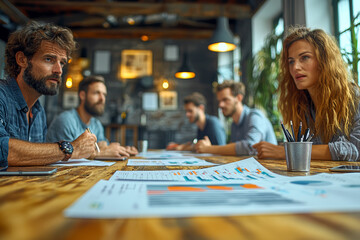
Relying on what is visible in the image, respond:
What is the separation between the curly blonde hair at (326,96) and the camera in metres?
1.43

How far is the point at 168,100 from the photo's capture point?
7012mm

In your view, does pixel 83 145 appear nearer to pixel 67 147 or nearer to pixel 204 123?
pixel 67 147

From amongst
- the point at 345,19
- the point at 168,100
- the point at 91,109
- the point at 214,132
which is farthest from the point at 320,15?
the point at 168,100

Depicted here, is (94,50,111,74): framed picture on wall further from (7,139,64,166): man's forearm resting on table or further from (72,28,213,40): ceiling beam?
(7,139,64,166): man's forearm resting on table

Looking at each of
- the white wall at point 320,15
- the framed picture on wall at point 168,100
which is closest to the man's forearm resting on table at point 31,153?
the white wall at point 320,15

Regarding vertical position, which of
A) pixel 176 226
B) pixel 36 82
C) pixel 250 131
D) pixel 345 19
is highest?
pixel 345 19

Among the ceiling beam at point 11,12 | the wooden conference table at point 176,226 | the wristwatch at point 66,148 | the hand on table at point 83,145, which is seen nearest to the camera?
the wooden conference table at point 176,226

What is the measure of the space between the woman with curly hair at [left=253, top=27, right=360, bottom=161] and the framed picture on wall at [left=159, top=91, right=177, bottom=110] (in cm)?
518

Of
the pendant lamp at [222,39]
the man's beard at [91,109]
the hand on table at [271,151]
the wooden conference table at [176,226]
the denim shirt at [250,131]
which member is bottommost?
the wooden conference table at [176,226]

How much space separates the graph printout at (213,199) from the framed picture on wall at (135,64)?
21.9ft

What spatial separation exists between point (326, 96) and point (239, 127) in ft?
4.47

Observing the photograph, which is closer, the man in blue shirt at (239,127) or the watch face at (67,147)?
the watch face at (67,147)

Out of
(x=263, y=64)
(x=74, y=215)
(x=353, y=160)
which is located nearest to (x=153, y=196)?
(x=74, y=215)

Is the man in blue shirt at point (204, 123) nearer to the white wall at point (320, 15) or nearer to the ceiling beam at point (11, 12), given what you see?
the white wall at point (320, 15)
